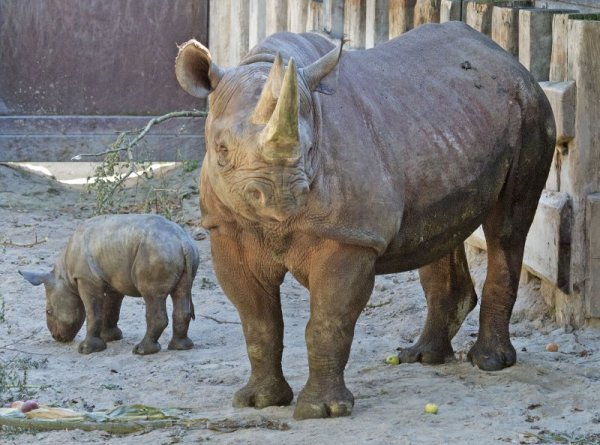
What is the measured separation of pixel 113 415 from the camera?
20.6 ft

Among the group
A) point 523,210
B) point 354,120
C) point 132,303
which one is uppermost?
point 354,120

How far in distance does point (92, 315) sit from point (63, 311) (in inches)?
11.7

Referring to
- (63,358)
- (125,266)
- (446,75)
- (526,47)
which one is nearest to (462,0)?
(526,47)

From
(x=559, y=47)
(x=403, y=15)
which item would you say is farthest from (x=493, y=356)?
(x=403, y=15)

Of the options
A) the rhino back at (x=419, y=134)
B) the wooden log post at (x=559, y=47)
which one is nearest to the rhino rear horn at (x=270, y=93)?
the rhino back at (x=419, y=134)

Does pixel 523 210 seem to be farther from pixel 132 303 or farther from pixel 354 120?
pixel 132 303

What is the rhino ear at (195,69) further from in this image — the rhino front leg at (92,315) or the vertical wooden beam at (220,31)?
the vertical wooden beam at (220,31)

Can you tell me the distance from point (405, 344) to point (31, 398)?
85.7 inches

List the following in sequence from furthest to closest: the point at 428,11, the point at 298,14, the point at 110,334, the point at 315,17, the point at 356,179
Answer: the point at 298,14
the point at 315,17
the point at 428,11
the point at 110,334
the point at 356,179

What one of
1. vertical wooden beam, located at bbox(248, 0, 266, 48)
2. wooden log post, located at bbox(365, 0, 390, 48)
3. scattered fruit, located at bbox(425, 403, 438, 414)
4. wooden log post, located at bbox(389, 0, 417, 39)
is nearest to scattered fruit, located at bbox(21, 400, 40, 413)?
scattered fruit, located at bbox(425, 403, 438, 414)

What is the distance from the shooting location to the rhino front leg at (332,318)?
5.85 metres

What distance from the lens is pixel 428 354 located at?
7.16 m

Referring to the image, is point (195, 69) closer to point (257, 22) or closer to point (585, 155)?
point (585, 155)

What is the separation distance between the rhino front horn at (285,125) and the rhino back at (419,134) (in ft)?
1.55
